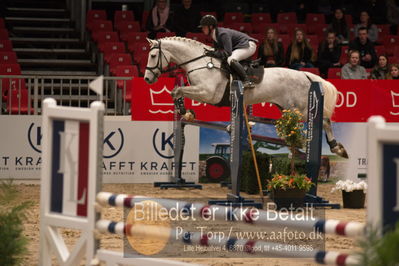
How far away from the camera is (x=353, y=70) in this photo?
13820 millimetres

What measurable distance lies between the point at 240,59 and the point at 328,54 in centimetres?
375

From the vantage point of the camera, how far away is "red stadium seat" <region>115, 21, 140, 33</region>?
15820mm

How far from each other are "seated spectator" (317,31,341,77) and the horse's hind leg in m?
3.23

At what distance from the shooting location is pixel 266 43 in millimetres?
14391

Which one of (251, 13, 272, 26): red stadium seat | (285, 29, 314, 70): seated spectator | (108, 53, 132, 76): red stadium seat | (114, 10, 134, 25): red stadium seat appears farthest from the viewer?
(251, 13, 272, 26): red stadium seat

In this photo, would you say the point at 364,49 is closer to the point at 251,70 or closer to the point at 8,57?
the point at 251,70

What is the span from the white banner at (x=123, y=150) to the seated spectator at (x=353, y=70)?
271 centimetres

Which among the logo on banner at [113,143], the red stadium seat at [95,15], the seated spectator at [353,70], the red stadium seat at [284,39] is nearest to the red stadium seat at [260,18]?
the red stadium seat at [284,39]

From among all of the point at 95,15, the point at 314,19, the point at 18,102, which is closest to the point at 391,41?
the point at 314,19

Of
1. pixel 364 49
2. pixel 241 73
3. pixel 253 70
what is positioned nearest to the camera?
pixel 241 73

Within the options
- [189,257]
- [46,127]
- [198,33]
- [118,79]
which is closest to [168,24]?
[198,33]

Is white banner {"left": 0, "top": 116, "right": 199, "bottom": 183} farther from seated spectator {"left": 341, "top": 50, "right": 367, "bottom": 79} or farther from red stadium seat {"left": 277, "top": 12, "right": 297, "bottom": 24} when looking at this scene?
red stadium seat {"left": 277, "top": 12, "right": 297, "bottom": 24}

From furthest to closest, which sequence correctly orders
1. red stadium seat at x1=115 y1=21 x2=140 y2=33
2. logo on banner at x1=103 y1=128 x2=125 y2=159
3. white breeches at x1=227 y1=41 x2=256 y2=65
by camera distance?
red stadium seat at x1=115 y1=21 x2=140 y2=33, logo on banner at x1=103 y1=128 x2=125 y2=159, white breeches at x1=227 y1=41 x2=256 y2=65

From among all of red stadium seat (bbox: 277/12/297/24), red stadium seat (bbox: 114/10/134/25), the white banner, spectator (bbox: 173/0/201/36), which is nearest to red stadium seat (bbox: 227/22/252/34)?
spectator (bbox: 173/0/201/36)
